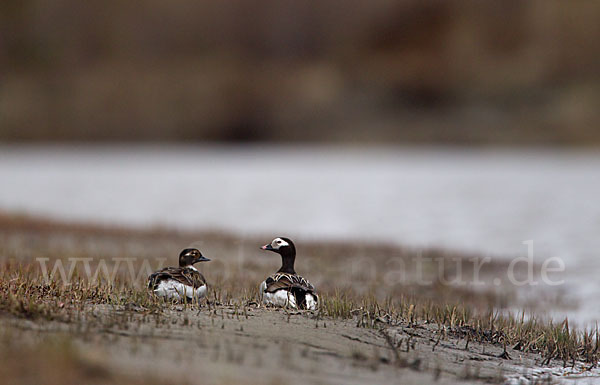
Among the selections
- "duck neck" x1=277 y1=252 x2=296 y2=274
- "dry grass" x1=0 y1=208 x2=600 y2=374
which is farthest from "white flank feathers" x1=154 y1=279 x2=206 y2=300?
"duck neck" x1=277 y1=252 x2=296 y2=274

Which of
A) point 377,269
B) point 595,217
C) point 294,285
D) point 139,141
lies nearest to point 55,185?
point 595,217

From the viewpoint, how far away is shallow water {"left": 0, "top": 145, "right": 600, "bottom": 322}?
86.8 ft

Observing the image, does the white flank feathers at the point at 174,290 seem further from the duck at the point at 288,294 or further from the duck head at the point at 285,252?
the duck head at the point at 285,252

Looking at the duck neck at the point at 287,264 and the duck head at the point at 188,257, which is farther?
the duck head at the point at 188,257

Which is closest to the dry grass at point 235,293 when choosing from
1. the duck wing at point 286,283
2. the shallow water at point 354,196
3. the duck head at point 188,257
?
the duck wing at point 286,283

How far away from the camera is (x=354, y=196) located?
44.7 metres

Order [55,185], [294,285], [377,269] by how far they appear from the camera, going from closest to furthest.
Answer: [294,285] → [377,269] → [55,185]

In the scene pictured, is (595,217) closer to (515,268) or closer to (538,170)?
(515,268)

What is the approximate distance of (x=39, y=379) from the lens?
269 inches

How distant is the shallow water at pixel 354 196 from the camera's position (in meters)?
26.5

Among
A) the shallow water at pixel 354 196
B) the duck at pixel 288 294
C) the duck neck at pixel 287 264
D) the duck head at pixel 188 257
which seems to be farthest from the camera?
the shallow water at pixel 354 196

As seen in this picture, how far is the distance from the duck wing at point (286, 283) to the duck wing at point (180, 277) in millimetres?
815

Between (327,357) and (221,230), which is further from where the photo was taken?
(221,230)

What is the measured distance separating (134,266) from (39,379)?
29.6 ft
